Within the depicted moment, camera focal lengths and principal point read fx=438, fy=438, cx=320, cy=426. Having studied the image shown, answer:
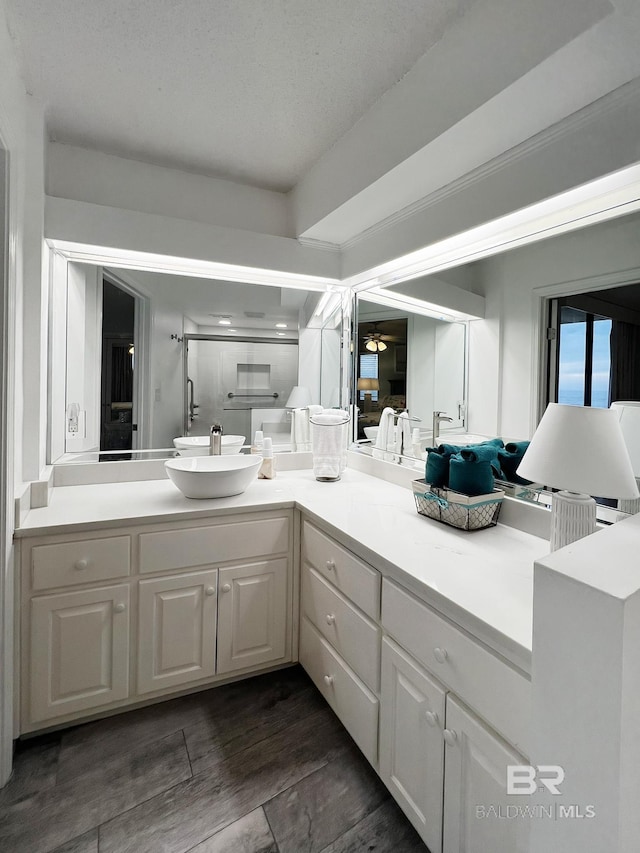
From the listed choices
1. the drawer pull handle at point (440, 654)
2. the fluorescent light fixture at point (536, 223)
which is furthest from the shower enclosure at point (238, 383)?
the drawer pull handle at point (440, 654)

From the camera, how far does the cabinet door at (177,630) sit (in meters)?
1.69

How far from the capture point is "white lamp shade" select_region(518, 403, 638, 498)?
1063 mm

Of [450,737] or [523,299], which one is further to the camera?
[523,299]

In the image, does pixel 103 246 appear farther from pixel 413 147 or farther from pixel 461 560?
pixel 461 560

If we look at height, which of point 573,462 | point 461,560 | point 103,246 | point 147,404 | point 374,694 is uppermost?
point 103,246

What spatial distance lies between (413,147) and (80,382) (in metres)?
1.72

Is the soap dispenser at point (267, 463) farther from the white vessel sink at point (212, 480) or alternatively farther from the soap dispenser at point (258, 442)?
the white vessel sink at point (212, 480)

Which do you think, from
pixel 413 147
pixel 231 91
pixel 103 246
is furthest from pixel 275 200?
pixel 413 147

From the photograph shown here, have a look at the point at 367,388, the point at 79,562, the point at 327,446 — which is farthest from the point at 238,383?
the point at 79,562

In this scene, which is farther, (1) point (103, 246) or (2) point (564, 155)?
(1) point (103, 246)

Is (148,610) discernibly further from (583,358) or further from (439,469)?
(583,358)

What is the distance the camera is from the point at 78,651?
5.24 feet

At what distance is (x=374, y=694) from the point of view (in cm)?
138

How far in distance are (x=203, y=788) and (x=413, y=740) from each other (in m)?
0.74
